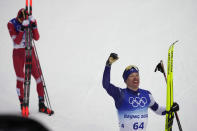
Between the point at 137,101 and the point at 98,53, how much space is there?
4776 millimetres

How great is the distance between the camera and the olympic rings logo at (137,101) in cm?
286

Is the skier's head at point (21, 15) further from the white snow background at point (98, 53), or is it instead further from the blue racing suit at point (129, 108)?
the blue racing suit at point (129, 108)

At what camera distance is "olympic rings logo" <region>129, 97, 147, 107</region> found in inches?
112

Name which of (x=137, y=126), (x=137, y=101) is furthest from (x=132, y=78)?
(x=137, y=126)

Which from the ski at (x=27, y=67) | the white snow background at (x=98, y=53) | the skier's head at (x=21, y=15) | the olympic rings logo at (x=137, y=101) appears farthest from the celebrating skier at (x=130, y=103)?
the skier's head at (x=21, y=15)

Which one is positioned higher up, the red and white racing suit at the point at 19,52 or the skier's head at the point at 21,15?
the skier's head at the point at 21,15

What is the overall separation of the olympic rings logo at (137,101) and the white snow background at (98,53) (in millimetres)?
946

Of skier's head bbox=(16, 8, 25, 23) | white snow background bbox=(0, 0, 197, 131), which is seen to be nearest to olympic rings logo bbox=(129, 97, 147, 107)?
white snow background bbox=(0, 0, 197, 131)

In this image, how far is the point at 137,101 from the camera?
9.49ft

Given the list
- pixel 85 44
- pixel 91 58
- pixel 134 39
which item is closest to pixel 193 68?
pixel 134 39

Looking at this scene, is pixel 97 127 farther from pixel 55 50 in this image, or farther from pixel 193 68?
pixel 55 50

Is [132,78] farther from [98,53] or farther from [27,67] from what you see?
[98,53]

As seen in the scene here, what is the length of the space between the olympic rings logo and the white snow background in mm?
946

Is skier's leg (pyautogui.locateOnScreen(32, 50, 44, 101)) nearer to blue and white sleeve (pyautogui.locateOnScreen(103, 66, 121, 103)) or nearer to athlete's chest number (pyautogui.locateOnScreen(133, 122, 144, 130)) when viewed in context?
blue and white sleeve (pyautogui.locateOnScreen(103, 66, 121, 103))
